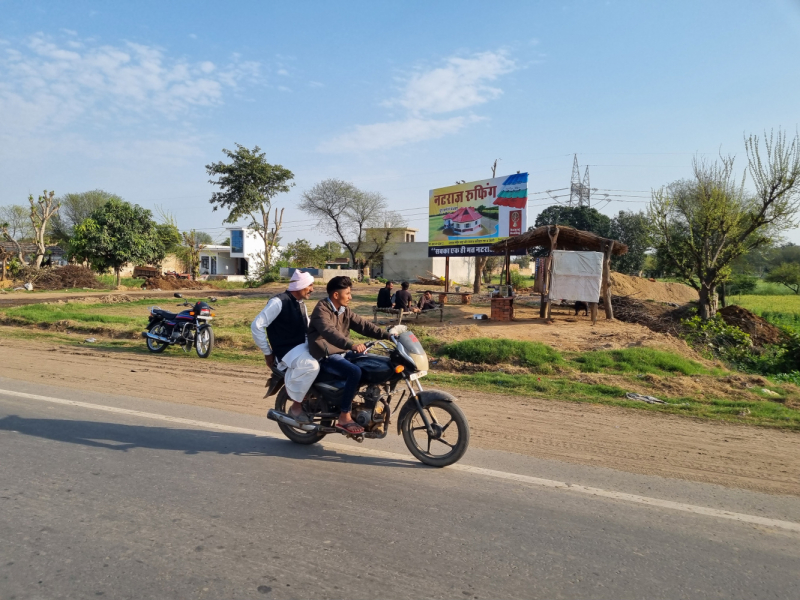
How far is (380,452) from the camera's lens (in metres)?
5.39

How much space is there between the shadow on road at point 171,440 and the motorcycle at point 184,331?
18.1ft

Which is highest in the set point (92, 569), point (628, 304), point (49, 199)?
point (49, 199)

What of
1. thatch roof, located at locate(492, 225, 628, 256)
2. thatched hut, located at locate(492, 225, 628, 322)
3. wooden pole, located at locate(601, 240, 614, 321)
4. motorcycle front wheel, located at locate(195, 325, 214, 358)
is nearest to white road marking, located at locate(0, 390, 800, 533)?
motorcycle front wheel, located at locate(195, 325, 214, 358)

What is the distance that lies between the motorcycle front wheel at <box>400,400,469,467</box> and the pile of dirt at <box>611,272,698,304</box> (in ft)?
77.4

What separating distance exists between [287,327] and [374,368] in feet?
3.39

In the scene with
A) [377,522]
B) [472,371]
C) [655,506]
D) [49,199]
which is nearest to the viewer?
[377,522]

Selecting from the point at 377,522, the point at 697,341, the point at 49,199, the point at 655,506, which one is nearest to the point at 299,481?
the point at 377,522

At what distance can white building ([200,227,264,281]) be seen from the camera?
6157 cm

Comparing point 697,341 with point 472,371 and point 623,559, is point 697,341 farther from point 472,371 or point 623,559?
point 623,559

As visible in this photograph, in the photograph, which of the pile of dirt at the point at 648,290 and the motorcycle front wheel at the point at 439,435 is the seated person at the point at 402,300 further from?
the pile of dirt at the point at 648,290

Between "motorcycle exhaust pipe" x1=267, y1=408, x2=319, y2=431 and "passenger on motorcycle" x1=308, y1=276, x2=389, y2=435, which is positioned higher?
"passenger on motorcycle" x1=308, y1=276, x2=389, y2=435

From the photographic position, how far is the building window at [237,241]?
6178 centimetres

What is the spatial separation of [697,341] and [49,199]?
43.7m

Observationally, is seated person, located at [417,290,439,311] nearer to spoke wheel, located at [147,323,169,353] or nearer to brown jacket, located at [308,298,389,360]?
spoke wheel, located at [147,323,169,353]
